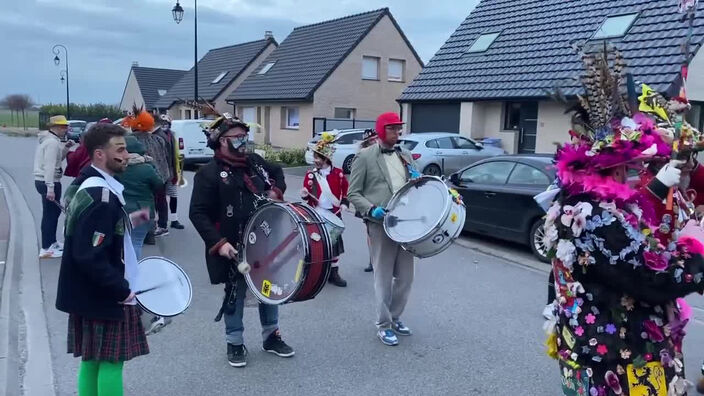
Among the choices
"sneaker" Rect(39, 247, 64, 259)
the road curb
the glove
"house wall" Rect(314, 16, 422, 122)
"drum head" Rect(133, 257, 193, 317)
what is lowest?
the road curb

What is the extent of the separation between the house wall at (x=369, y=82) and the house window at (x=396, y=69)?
19cm

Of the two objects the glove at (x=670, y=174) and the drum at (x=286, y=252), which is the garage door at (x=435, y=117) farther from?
the glove at (x=670, y=174)

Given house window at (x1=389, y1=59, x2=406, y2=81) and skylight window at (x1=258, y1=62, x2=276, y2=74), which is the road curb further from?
skylight window at (x1=258, y1=62, x2=276, y2=74)

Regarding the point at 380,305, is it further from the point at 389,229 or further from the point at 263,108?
the point at 263,108

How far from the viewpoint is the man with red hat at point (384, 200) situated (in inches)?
192

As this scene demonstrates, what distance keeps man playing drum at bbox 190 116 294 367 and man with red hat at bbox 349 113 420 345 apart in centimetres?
80

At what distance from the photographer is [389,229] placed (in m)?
4.70

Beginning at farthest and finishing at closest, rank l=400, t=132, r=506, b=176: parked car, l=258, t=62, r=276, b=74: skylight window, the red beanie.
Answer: l=258, t=62, r=276, b=74: skylight window, l=400, t=132, r=506, b=176: parked car, the red beanie

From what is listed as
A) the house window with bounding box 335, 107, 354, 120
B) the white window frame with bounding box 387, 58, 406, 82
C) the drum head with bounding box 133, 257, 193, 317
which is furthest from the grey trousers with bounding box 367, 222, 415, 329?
the white window frame with bounding box 387, 58, 406, 82

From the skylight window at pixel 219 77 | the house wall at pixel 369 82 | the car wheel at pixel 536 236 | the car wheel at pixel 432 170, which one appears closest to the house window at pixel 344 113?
the house wall at pixel 369 82

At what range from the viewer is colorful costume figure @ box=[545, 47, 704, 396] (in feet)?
8.11

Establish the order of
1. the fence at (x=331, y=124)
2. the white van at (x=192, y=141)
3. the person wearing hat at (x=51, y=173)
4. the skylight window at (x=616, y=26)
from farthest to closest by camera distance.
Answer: the fence at (x=331, y=124) < the white van at (x=192, y=141) < the skylight window at (x=616, y=26) < the person wearing hat at (x=51, y=173)

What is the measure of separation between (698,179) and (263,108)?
2722 centimetres

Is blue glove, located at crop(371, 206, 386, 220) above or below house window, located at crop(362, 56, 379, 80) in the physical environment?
below
